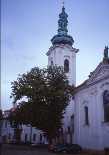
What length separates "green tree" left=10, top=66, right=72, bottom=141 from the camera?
37.9m

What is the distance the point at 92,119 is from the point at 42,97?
7.74 meters

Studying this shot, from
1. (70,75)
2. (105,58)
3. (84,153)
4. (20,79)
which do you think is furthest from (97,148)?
(70,75)

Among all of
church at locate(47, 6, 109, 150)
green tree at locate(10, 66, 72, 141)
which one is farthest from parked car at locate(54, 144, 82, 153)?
green tree at locate(10, 66, 72, 141)

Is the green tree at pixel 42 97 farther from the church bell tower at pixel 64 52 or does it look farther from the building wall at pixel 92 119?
the church bell tower at pixel 64 52

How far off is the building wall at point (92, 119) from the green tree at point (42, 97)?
2641 millimetres

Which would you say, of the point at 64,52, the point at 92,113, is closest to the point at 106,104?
the point at 92,113

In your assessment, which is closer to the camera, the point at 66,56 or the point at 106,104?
the point at 106,104

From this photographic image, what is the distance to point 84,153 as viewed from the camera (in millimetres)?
33750

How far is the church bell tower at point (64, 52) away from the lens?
51.0 metres

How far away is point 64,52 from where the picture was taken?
51.5 m

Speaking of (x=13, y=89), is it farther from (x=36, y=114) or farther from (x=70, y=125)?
(x=70, y=125)

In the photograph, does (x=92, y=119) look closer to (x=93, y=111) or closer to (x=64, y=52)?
(x=93, y=111)

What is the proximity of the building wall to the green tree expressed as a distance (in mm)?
2641

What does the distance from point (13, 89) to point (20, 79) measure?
1705 mm
